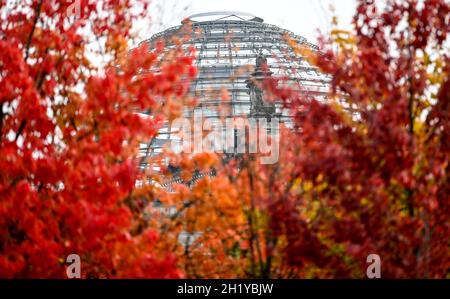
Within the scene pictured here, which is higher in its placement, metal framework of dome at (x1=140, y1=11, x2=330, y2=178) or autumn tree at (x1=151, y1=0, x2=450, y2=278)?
metal framework of dome at (x1=140, y1=11, x2=330, y2=178)

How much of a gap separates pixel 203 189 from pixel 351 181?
9.78 feet

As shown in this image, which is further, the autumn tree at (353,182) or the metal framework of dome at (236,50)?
the metal framework of dome at (236,50)

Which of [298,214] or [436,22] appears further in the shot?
[436,22]

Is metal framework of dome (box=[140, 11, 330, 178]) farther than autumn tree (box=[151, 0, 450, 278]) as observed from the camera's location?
Yes

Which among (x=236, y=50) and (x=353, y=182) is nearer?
(x=353, y=182)

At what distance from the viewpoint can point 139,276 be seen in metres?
13.0

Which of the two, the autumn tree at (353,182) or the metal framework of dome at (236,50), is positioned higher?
the metal framework of dome at (236,50)

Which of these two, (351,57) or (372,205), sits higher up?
(351,57)

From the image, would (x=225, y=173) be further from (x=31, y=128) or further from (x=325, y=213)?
(x=31, y=128)

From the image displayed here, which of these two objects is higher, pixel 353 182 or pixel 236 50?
pixel 236 50
